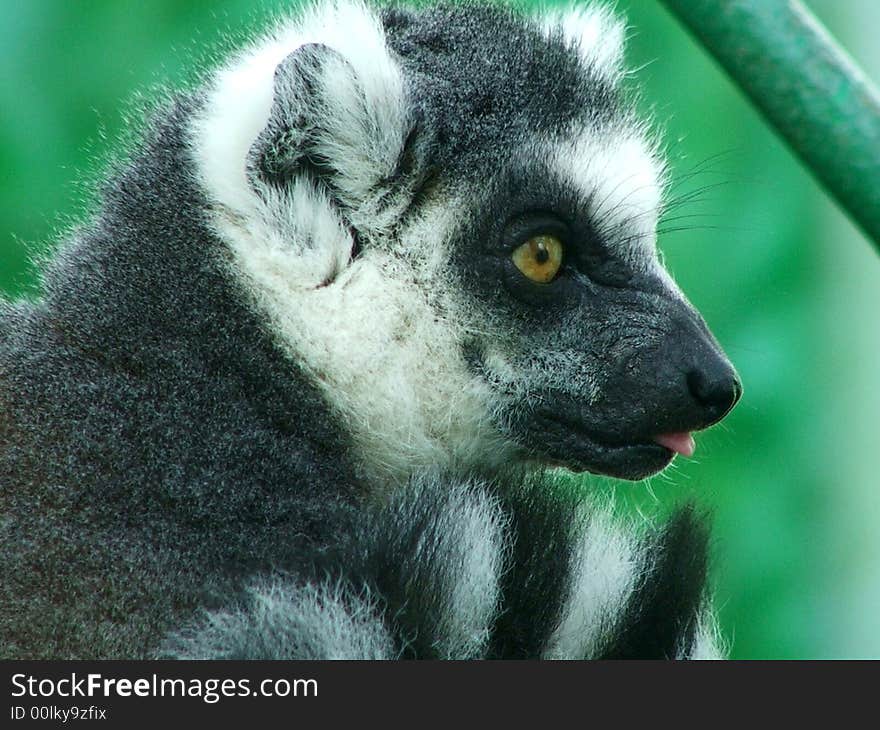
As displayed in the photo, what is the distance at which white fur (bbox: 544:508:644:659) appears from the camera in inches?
71.7

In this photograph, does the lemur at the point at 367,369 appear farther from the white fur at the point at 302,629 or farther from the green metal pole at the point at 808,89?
the green metal pole at the point at 808,89

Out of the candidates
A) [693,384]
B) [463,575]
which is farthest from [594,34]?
[463,575]

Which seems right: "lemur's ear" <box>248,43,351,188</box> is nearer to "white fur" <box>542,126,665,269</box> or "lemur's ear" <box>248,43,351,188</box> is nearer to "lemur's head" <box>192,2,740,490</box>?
"lemur's head" <box>192,2,740,490</box>

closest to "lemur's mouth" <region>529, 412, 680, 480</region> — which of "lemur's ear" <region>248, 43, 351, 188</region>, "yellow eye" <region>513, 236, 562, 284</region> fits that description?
"yellow eye" <region>513, 236, 562, 284</region>

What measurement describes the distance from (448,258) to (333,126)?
35 centimetres

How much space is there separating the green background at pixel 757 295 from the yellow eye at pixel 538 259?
4.22 feet

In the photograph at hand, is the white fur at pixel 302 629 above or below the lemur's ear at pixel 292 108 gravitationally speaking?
below

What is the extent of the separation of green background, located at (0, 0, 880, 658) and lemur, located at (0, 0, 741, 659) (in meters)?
1.11

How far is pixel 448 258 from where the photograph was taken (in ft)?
7.65

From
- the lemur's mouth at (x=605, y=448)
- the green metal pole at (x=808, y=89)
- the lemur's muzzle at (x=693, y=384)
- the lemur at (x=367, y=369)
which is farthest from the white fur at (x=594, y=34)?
the green metal pole at (x=808, y=89)

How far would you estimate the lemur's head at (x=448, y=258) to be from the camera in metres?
2.21

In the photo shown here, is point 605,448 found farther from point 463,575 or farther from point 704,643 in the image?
point 463,575

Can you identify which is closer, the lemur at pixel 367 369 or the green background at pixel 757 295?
the lemur at pixel 367 369

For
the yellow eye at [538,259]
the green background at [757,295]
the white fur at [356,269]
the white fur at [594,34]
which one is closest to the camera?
the white fur at [356,269]
